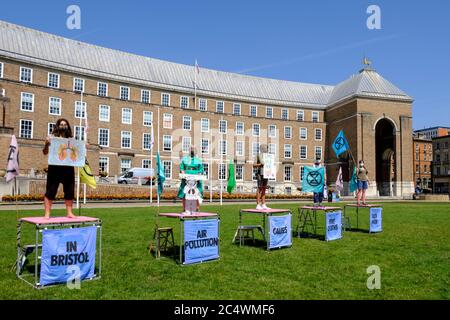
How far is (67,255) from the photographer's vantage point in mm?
7215

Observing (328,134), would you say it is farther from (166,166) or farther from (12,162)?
(12,162)

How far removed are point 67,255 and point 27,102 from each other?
46929 millimetres

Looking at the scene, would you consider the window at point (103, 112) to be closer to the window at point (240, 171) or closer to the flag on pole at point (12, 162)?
the window at point (240, 171)

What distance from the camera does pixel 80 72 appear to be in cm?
5316

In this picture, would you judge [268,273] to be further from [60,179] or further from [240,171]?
[240,171]

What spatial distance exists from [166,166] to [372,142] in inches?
1307

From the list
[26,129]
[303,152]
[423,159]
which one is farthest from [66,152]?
[423,159]

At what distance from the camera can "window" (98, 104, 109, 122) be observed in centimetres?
5368

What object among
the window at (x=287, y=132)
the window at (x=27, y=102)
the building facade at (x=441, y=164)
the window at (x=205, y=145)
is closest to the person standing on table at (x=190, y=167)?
the window at (x=27, y=102)

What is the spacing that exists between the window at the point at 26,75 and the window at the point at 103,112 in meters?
9.19

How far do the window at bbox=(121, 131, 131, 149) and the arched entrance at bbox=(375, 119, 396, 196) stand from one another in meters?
42.6

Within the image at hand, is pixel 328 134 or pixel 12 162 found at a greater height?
pixel 328 134

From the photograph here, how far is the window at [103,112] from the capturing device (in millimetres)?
53684
